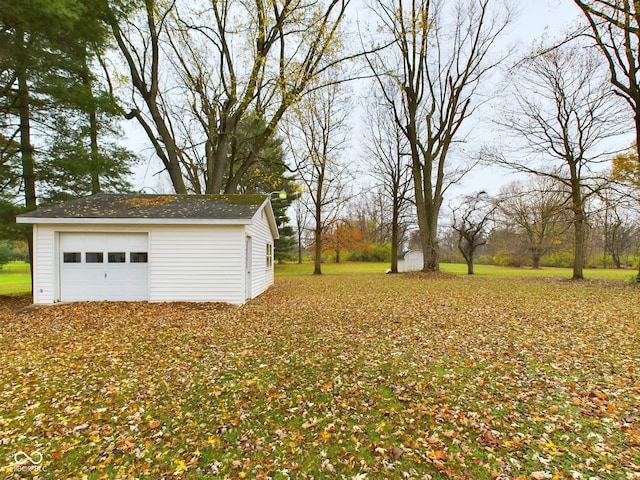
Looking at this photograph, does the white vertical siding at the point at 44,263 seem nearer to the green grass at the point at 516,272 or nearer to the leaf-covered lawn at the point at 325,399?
the leaf-covered lawn at the point at 325,399

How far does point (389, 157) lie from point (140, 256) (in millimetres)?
19074

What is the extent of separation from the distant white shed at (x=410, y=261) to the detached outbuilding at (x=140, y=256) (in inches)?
813

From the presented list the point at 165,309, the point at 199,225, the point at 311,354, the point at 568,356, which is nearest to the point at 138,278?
the point at 165,309

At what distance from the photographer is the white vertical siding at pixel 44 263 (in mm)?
9555

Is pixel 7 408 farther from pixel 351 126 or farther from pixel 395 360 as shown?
pixel 351 126

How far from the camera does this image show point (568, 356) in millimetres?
5020

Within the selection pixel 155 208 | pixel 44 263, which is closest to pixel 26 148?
pixel 44 263

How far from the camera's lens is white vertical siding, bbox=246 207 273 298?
1139cm

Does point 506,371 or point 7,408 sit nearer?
point 7,408

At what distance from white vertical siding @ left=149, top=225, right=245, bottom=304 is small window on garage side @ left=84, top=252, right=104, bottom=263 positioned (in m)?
1.66

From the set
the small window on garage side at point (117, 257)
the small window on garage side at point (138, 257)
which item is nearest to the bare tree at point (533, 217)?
the small window on garage side at point (138, 257)

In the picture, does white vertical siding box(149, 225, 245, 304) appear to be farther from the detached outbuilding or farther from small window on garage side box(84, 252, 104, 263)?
small window on garage side box(84, 252, 104, 263)

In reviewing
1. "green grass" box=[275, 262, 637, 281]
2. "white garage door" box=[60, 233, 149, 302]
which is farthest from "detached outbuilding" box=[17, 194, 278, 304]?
"green grass" box=[275, 262, 637, 281]

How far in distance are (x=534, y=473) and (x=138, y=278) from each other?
1062 centimetres
